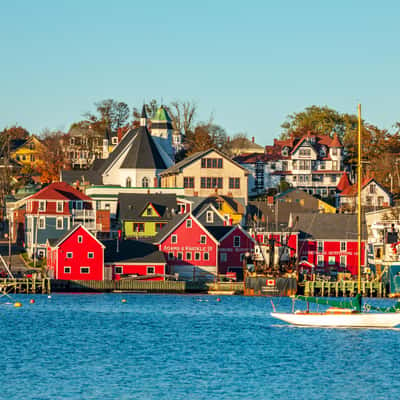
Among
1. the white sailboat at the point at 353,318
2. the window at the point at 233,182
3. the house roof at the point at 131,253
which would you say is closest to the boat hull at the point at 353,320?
the white sailboat at the point at 353,318

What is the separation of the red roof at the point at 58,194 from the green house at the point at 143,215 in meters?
4.49

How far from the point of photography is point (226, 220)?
12912cm

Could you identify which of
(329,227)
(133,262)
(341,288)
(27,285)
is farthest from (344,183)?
(27,285)

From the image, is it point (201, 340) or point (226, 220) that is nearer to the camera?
point (201, 340)

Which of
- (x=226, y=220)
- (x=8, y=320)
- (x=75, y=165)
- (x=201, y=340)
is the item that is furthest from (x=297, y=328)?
(x=75, y=165)

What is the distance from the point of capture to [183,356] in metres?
66.5

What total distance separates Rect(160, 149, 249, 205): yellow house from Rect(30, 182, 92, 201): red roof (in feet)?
58.2

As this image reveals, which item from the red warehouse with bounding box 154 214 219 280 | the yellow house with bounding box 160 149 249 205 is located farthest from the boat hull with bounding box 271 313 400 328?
the yellow house with bounding box 160 149 249 205

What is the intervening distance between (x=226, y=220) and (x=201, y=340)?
54.7m

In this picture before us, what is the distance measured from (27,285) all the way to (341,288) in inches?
1153

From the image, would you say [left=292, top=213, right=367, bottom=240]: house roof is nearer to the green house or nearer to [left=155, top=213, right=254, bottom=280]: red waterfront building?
[left=155, top=213, right=254, bottom=280]: red waterfront building

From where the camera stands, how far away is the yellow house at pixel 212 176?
482 feet

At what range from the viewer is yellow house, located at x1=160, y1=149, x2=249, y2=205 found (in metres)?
147

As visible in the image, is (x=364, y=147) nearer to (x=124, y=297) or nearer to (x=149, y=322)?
(x=124, y=297)
